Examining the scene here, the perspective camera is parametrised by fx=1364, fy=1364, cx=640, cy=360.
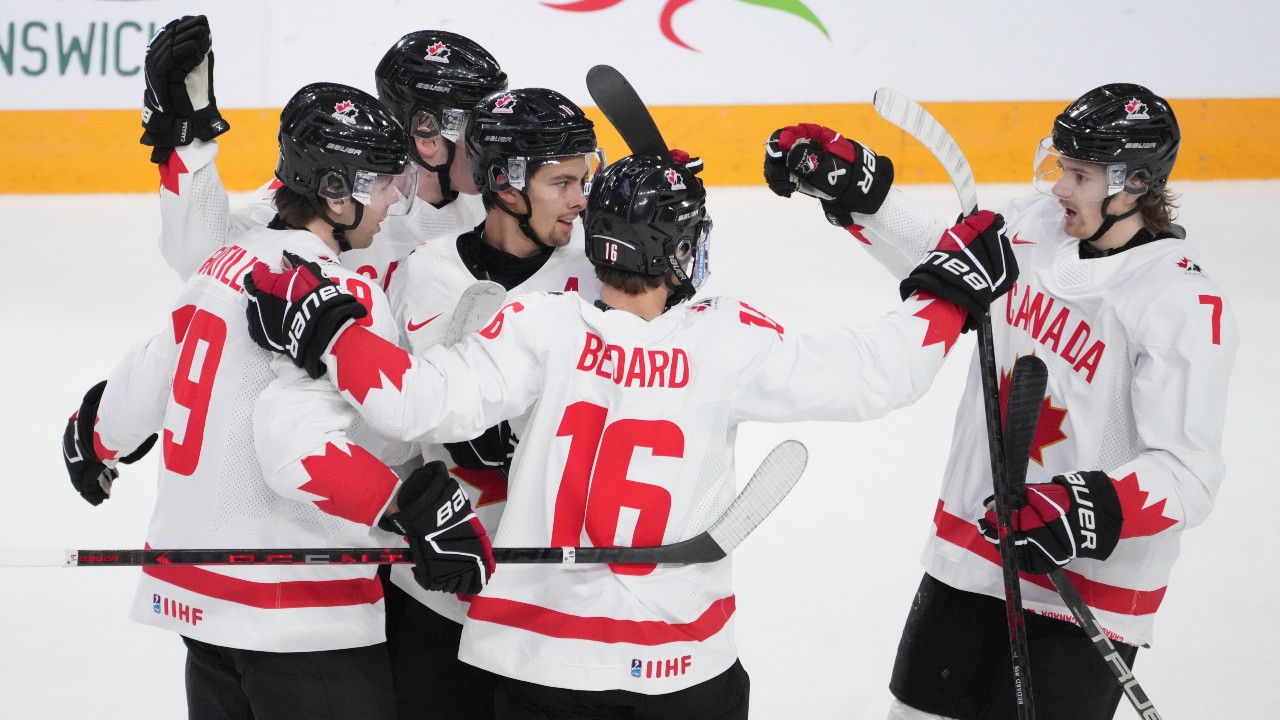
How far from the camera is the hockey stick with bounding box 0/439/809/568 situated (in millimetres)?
1920

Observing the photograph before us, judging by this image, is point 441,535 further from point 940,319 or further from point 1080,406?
point 1080,406

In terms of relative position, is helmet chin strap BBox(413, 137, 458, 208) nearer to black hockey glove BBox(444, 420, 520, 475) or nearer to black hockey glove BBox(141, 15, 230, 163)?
black hockey glove BBox(141, 15, 230, 163)

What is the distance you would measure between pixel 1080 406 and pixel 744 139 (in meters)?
5.29

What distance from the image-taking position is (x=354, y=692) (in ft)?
6.73

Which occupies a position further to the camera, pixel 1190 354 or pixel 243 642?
pixel 1190 354

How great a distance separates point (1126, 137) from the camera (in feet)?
7.50

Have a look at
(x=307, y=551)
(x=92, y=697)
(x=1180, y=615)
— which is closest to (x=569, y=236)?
(x=307, y=551)

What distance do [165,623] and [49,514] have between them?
6.73 ft

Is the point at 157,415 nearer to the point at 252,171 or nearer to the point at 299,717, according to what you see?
the point at 299,717

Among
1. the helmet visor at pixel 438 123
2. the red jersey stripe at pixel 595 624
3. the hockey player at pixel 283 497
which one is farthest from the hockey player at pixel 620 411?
the helmet visor at pixel 438 123

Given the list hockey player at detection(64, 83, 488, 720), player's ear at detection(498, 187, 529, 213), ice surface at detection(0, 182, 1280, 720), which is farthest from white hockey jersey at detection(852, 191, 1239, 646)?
hockey player at detection(64, 83, 488, 720)

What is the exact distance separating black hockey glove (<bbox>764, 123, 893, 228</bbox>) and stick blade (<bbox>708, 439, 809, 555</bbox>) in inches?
20.2

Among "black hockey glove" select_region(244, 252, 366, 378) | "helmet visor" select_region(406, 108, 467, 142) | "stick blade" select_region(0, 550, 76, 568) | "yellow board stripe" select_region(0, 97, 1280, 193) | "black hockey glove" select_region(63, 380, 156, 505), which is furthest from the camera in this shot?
"yellow board stripe" select_region(0, 97, 1280, 193)

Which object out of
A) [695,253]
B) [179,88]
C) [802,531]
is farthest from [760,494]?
[802,531]
